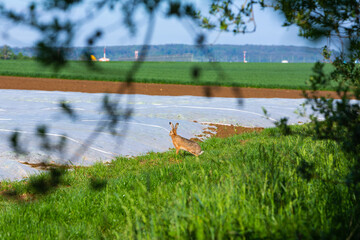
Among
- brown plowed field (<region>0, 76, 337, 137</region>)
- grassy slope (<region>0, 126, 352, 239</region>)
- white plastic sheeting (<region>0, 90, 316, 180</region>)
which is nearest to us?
grassy slope (<region>0, 126, 352, 239</region>)

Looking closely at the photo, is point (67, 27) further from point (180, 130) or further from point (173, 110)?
point (173, 110)

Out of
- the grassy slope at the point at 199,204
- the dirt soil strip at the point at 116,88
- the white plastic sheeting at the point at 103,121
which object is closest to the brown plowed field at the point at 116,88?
the dirt soil strip at the point at 116,88

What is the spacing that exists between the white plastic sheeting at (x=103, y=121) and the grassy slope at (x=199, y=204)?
70cm

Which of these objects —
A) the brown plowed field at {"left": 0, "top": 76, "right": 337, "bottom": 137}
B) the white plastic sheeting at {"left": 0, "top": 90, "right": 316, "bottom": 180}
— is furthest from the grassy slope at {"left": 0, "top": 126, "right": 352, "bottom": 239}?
the brown plowed field at {"left": 0, "top": 76, "right": 337, "bottom": 137}

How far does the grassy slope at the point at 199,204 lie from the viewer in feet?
9.55

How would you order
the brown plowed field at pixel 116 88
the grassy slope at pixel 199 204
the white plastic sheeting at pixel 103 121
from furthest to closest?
the brown plowed field at pixel 116 88 → the white plastic sheeting at pixel 103 121 → the grassy slope at pixel 199 204

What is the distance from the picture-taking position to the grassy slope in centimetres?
291

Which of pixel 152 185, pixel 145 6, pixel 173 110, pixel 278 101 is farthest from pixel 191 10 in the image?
pixel 278 101

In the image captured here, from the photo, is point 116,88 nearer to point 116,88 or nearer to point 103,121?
point 116,88

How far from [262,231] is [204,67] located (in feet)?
4.25

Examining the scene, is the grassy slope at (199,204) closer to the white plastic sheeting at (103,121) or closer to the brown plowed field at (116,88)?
the white plastic sheeting at (103,121)

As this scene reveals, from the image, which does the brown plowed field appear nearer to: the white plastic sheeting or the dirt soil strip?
the dirt soil strip

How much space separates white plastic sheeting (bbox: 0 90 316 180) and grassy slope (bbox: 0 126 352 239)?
698 mm

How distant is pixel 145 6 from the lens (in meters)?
2.24
